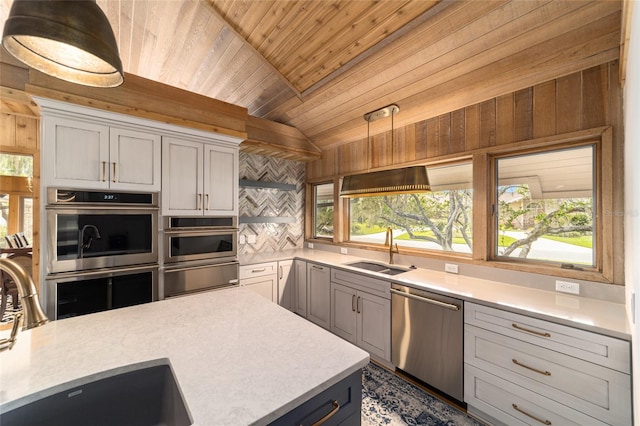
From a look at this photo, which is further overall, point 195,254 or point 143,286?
point 195,254

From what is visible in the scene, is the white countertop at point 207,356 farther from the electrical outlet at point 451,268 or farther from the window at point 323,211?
the window at point 323,211

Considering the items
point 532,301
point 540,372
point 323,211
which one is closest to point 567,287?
point 532,301

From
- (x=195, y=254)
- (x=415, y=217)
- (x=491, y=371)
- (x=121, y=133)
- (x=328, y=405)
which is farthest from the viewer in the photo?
(x=415, y=217)

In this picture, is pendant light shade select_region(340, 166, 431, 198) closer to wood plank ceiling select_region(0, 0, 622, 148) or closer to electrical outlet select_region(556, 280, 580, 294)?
wood plank ceiling select_region(0, 0, 622, 148)

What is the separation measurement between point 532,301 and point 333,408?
1.64 meters

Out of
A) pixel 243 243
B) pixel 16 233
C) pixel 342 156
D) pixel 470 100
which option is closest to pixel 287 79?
pixel 342 156

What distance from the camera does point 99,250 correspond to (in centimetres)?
203

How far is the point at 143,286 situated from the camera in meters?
2.21

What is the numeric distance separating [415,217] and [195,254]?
2.51 m

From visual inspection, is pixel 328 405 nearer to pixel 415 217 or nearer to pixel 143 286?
pixel 143 286

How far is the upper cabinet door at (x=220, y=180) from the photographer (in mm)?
2607

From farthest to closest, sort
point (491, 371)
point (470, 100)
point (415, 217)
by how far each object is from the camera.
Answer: point (415, 217)
point (470, 100)
point (491, 371)

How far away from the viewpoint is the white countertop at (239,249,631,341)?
4.54 ft

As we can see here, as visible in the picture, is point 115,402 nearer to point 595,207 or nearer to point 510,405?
point 510,405
